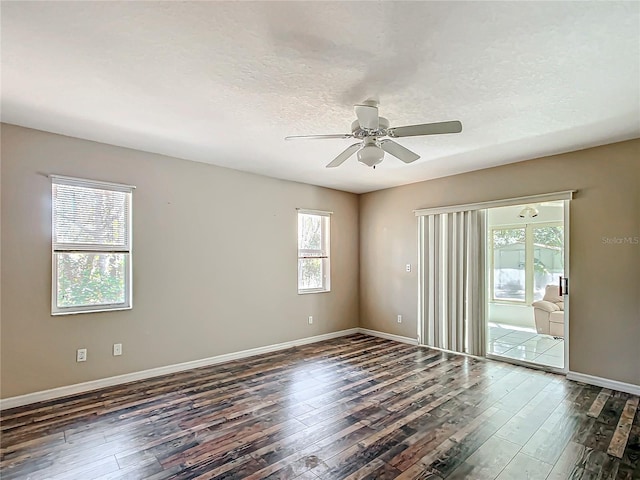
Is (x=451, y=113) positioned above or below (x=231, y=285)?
above

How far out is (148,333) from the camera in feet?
13.2

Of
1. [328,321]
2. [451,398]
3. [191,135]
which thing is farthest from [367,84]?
[328,321]

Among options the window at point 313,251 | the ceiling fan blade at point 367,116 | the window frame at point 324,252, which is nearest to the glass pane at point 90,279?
the window at point 313,251

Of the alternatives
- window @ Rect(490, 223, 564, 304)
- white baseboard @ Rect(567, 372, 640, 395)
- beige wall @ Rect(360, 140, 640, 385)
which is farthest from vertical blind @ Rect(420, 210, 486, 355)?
window @ Rect(490, 223, 564, 304)

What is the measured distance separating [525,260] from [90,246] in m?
7.80

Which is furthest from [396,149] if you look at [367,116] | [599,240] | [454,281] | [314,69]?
[454,281]

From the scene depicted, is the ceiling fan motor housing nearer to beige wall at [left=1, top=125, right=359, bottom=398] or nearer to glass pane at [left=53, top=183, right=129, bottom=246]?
beige wall at [left=1, top=125, right=359, bottom=398]

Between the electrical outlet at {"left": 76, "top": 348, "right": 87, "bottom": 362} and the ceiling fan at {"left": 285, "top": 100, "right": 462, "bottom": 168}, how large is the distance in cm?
307

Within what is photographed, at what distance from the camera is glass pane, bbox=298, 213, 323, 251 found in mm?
5766

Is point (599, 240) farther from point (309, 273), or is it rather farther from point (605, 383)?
point (309, 273)

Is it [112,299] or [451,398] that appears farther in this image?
[112,299]

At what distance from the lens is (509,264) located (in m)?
7.59

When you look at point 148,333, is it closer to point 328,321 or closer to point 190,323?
point 190,323

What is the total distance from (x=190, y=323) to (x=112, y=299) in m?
0.96
